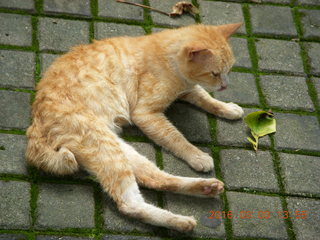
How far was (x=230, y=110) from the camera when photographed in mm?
4727

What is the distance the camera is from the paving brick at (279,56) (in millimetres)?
5273

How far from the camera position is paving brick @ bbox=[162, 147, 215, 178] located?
14.2ft

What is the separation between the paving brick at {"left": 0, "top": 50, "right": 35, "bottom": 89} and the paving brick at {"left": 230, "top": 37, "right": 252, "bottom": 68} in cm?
190

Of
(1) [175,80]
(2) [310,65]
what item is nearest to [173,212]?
(1) [175,80]

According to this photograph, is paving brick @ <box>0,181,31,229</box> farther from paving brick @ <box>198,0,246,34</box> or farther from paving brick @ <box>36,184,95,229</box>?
paving brick @ <box>198,0,246,34</box>

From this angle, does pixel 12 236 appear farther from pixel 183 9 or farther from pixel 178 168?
pixel 183 9

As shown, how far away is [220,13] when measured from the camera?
570 centimetres

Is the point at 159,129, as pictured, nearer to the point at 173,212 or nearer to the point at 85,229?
the point at 173,212

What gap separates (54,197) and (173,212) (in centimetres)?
87

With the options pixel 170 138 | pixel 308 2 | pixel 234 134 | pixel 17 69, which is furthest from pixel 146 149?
pixel 308 2

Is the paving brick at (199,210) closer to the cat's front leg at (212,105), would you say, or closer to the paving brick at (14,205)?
the cat's front leg at (212,105)

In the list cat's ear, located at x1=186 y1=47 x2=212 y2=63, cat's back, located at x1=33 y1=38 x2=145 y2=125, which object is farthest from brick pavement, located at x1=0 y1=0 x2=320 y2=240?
cat's ear, located at x1=186 y1=47 x2=212 y2=63

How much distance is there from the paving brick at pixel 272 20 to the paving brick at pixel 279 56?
0.43 feet

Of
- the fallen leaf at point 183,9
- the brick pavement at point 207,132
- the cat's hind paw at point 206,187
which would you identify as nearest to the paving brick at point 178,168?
the brick pavement at point 207,132
